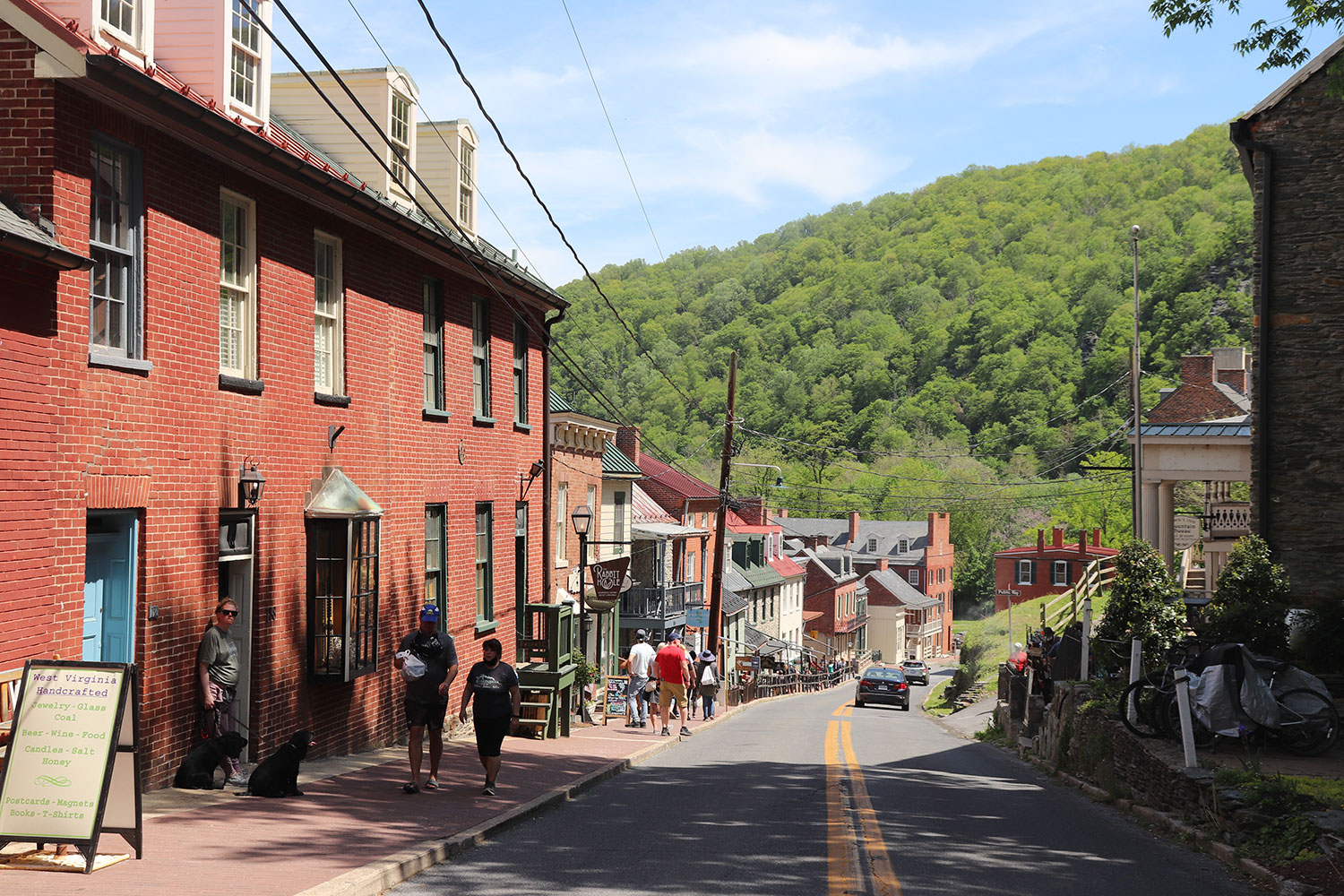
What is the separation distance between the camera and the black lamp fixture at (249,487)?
40.9 feet

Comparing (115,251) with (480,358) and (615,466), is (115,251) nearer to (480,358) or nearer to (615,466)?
(480,358)

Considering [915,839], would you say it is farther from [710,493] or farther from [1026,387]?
[1026,387]

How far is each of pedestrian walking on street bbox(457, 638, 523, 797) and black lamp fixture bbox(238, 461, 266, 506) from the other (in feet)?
9.74

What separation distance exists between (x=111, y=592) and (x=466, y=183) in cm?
1189

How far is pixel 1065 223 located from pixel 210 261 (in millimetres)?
111545

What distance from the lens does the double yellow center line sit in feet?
26.7

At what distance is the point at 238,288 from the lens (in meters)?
12.7

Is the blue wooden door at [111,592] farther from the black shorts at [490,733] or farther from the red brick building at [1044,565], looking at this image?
the red brick building at [1044,565]

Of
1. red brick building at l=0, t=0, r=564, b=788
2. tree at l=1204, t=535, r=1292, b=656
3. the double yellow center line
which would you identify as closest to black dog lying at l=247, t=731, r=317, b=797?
red brick building at l=0, t=0, r=564, b=788

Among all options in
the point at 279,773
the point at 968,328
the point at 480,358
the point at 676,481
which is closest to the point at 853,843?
the point at 279,773

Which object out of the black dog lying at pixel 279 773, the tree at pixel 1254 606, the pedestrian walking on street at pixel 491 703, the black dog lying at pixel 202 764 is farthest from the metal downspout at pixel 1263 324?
the black dog lying at pixel 202 764

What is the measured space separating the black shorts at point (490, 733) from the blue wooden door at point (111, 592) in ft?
10.6

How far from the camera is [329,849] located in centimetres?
861

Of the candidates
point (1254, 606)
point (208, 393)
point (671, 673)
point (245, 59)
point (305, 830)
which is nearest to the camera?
point (305, 830)
